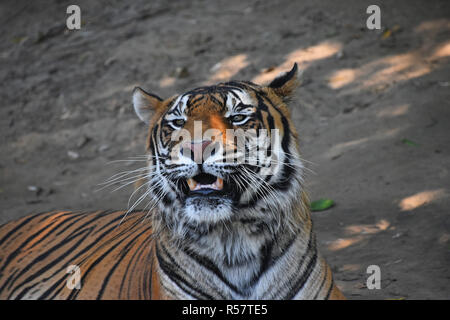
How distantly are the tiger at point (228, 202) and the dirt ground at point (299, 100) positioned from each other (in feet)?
2.67

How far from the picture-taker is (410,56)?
19.0 feet

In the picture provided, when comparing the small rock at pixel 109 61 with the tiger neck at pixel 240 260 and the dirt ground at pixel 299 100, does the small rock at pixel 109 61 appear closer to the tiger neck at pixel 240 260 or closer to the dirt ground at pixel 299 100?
the dirt ground at pixel 299 100

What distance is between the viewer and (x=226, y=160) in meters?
2.13

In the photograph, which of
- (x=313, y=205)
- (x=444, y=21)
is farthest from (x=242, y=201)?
(x=444, y=21)

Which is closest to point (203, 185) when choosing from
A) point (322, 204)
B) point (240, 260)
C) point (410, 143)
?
point (240, 260)

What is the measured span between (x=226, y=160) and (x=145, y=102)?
73 cm

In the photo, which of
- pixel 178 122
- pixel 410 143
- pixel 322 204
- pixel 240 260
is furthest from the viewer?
pixel 410 143

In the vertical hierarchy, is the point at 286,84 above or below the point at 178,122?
above

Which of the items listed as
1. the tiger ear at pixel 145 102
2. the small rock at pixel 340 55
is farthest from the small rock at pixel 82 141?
the tiger ear at pixel 145 102

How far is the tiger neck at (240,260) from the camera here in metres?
2.24

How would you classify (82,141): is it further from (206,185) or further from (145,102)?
(206,185)

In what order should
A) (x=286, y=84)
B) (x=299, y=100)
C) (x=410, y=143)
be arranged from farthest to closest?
(x=299, y=100)
(x=410, y=143)
(x=286, y=84)
